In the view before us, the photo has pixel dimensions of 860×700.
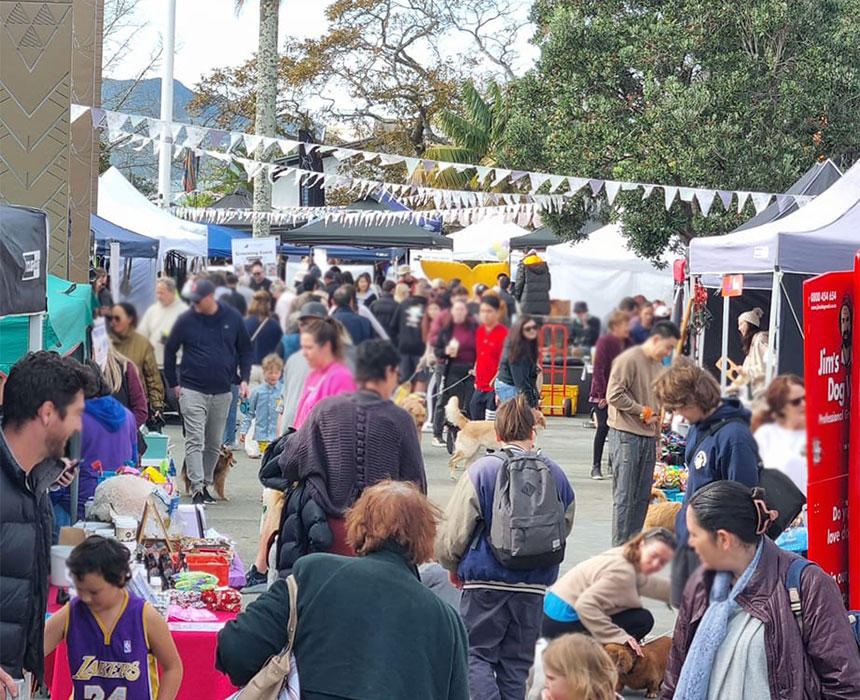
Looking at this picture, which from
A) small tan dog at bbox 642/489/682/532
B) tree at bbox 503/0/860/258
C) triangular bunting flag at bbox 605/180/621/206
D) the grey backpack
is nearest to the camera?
tree at bbox 503/0/860/258

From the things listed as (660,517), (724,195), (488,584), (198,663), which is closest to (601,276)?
(660,517)

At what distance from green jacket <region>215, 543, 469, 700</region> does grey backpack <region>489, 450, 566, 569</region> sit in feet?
5.35

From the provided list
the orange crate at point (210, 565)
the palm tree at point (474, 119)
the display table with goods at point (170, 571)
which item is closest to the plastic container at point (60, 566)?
the display table with goods at point (170, 571)

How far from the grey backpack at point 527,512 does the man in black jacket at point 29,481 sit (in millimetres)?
1928

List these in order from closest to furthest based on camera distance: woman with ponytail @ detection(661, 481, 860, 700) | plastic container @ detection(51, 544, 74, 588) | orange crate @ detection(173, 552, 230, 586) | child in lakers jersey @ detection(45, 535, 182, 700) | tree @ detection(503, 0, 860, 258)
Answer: tree @ detection(503, 0, 860, 258), woman with ponytail @ detection(661, 481, 860, 700), plastic container @ detection(51, 544, 74, 588), child in lakers jersey @ detection(45, 535, 182, 700), orange crate @ detection(173, 552, 230, 586)

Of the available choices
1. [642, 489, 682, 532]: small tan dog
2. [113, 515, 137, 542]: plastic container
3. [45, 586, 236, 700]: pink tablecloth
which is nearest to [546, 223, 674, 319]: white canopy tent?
[642, 489, 682, 532]: small tan dog

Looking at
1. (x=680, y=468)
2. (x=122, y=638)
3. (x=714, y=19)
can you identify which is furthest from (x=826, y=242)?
(x=714, y=19)

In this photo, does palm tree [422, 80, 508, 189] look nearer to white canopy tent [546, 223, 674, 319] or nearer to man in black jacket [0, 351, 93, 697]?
white canopy tent [546, 223, 674, 319]

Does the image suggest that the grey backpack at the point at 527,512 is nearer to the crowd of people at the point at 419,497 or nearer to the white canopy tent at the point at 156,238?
the crowd of people at the point at 419,497

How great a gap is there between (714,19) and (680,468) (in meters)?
5.26

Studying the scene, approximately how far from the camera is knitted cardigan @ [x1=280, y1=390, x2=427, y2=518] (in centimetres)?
243

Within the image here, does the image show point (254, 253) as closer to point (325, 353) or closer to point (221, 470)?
point (325, 353)

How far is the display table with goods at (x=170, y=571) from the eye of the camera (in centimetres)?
455

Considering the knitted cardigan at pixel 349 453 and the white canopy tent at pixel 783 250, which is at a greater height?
the white canopy tent at pixel 783 250
